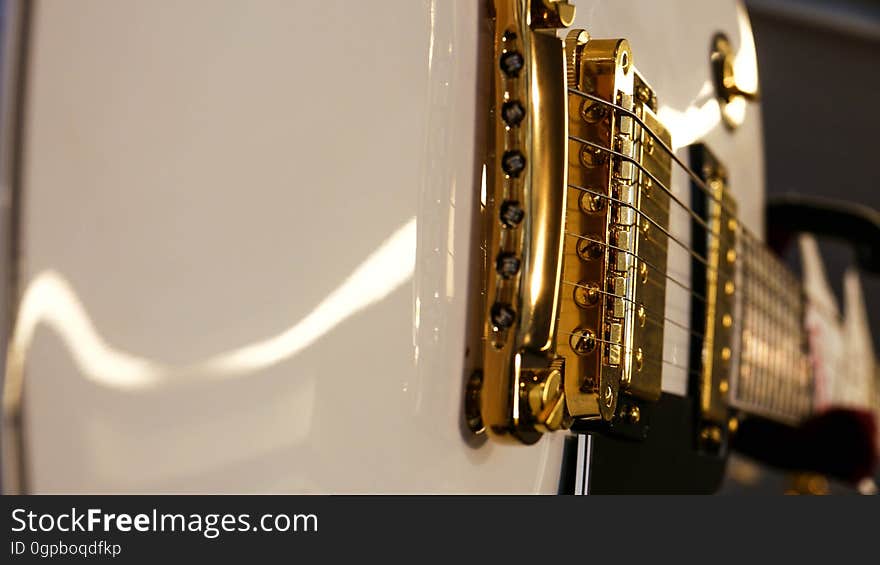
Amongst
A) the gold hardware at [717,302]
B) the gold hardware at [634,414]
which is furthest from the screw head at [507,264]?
the gold hardware at [717,302]

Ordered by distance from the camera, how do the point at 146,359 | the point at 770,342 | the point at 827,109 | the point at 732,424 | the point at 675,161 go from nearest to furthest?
the point at 146,359 < the point at 675,161 < the point at 732,424 < the point at 770,342 < the point at 827,109

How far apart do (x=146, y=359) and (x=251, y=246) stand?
1.5 inches

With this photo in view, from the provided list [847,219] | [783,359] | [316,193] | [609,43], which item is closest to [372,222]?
[316,193]

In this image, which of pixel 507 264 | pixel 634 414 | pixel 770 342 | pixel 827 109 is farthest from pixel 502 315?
pixel 827 109

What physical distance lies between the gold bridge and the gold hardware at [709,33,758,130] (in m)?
0.15

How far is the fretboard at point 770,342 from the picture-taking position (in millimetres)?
596

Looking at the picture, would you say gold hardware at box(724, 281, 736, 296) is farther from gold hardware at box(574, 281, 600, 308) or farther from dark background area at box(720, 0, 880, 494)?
dark background area at box(720, 0, 880, 494)

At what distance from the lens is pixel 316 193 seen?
24cm

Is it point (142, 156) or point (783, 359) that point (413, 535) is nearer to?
point (142, 156)

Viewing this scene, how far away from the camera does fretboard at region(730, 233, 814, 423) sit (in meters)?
0.60

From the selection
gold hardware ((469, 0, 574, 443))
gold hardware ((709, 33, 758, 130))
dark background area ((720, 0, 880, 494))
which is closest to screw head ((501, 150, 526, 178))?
gold hardware ((469, 0, 574, 443))

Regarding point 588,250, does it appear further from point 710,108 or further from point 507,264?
point 710,108

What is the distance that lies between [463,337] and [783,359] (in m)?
0.51

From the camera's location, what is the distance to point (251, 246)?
23 centimetres
